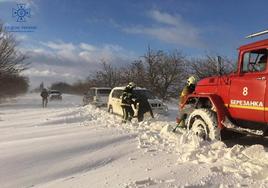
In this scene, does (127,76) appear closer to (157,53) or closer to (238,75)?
(157,53)

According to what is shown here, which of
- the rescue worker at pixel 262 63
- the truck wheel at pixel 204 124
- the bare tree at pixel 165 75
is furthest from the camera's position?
the bare tree at pixel 165 75

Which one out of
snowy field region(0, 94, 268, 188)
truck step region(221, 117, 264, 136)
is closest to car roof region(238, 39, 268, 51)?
truck step region(221, 117, 264, 136)

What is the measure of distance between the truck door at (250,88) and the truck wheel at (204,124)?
498mm

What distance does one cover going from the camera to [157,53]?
4656cm

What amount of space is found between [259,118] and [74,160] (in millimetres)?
3856

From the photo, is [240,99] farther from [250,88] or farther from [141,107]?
[141,107]

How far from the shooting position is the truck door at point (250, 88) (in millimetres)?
8352

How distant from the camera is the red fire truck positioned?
8422 mm

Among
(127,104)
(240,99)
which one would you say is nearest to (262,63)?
(240,99)

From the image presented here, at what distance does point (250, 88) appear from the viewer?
8.62m

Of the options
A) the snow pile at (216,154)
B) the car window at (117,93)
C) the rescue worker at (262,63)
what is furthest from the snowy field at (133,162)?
the car window at (117,93)

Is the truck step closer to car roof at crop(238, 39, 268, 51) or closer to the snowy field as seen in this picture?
the snowy field

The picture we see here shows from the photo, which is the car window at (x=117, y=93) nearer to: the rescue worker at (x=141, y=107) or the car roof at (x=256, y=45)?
the rescue worker at (x=141, y=107)

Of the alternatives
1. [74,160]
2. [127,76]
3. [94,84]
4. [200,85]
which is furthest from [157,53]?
[74,160]
